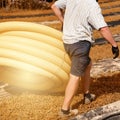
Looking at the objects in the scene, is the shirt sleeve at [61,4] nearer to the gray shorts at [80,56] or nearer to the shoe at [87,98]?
the gray shorts at [80,56]

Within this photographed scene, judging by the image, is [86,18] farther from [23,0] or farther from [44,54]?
[23,0]

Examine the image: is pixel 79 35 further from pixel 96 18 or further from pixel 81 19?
pixel 96 18

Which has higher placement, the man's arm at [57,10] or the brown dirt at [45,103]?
the man's arm at [57,10]

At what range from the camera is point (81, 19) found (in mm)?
A: 5727

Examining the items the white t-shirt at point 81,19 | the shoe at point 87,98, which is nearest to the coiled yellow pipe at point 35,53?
the shoe at point 87,98

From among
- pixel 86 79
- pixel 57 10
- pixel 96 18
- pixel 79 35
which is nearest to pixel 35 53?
pixel 57 10

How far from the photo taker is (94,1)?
18.5 ft

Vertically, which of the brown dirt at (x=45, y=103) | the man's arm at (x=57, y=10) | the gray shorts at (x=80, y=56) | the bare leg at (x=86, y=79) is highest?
the man's arm at (x=57, y=10)

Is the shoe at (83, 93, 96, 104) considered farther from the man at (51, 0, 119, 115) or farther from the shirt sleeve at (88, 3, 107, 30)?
the shirt sleeve at (88, 3, 107, 30)

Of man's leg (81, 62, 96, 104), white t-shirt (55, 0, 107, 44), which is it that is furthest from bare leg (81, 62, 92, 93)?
white t-shirt (55, 0, 107, 44)

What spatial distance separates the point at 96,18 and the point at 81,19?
0.31 m

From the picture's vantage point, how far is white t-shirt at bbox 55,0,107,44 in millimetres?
5539

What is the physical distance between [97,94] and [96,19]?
79.8 inches

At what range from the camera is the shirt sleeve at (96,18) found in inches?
216
